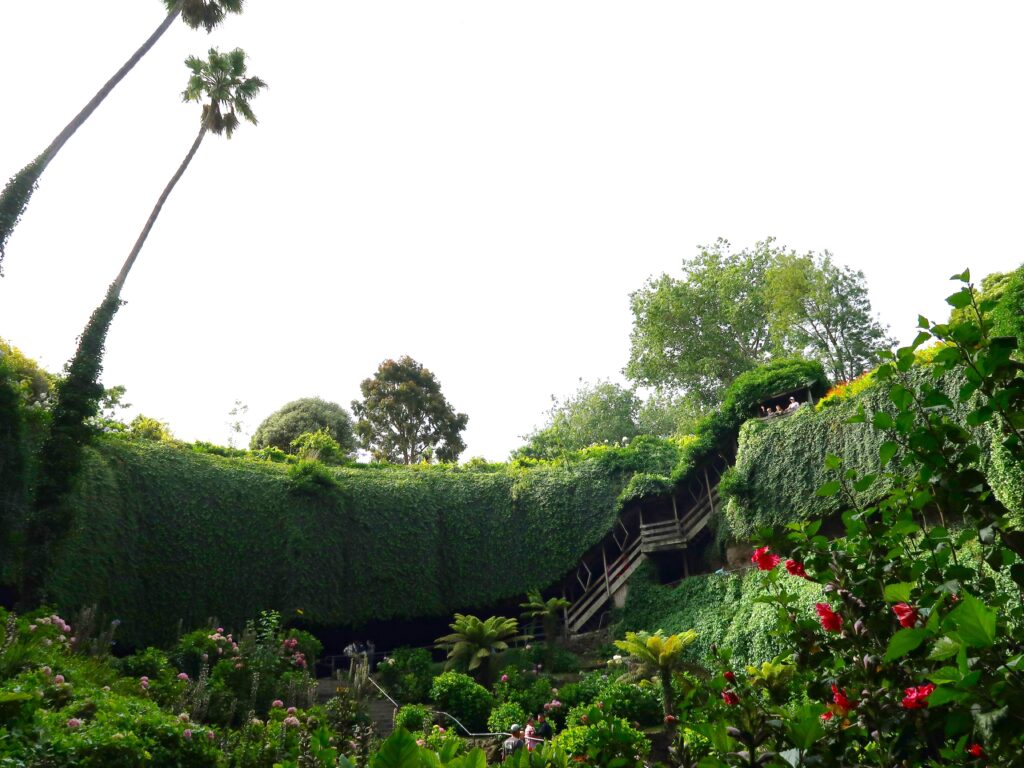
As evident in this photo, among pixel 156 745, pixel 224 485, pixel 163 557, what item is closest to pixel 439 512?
pixel 224 485

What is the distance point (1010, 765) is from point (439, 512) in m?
16.7

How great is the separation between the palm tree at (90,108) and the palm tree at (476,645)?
34.5ft

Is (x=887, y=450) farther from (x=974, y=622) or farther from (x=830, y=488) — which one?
(x=974, y=622)

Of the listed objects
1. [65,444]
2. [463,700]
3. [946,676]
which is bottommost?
[463,700]

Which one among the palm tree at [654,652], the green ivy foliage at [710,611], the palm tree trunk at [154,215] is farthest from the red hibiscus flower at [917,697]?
the palm tree trunk at [154,215]

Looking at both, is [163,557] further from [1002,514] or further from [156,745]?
[1002,514]

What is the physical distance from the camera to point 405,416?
33031mm

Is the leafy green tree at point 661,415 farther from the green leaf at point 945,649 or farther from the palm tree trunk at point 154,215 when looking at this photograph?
the green leaf at point 945,649

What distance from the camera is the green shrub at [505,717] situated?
10727 mm

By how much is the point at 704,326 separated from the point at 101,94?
2531cm

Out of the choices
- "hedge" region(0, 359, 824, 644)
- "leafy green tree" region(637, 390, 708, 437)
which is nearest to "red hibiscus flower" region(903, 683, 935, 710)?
"hedge" region(0, 359, 824, 644)

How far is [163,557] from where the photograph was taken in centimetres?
1390

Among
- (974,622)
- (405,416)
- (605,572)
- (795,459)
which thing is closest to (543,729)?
(605,572)

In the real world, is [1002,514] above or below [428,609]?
above
